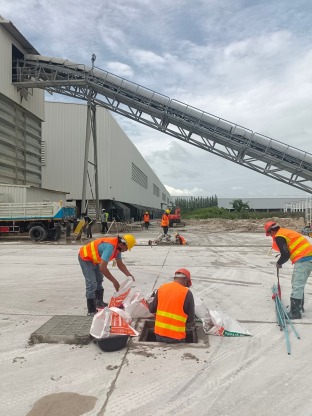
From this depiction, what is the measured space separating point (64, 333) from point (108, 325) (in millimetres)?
631

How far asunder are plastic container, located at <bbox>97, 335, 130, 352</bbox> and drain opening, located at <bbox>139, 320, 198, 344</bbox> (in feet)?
1.29

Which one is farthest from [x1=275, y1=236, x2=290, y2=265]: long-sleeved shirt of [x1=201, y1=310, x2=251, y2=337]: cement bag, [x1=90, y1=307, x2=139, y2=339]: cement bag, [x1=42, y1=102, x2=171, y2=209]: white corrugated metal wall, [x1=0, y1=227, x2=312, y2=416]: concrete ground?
[x1=42, y1=102, x2=171, y2=209]: white corrugated metal wall

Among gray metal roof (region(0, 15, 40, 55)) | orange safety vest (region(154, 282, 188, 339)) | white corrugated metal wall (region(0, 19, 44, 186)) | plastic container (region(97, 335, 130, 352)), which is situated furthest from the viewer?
white corrugated metal wall (region(0, 19, 44, 186))

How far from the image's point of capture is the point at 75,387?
125 inches

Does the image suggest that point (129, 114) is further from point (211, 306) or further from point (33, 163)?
point (211, 306)

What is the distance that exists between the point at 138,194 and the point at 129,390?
4587cm

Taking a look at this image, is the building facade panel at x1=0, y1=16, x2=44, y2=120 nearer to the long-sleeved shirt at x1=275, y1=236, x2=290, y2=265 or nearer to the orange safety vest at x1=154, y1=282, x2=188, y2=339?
the long-sleeved shirt at x1=275, y1=236, x2=290, y2=265

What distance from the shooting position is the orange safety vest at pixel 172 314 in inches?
161

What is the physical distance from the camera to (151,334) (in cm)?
461

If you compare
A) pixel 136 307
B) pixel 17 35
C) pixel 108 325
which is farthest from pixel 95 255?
pixel 17 35

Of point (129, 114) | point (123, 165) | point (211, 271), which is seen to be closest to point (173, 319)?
point (211, 271)

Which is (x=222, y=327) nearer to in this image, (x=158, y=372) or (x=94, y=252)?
(x=158, y=372)

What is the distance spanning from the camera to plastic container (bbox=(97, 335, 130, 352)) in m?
3.91

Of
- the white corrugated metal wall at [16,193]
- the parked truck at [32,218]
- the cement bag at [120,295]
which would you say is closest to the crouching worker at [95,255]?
the cement bag at [120,295]
